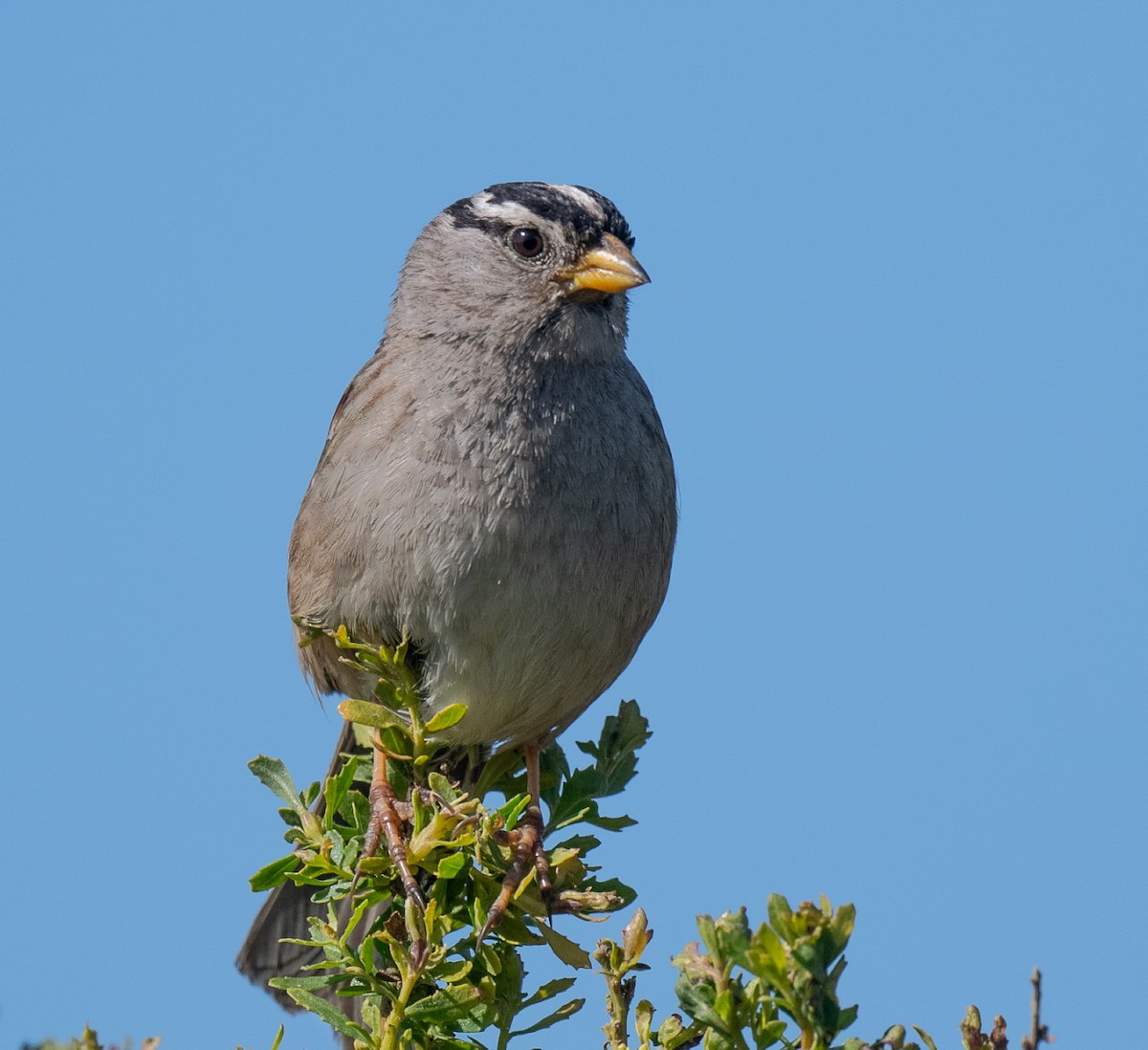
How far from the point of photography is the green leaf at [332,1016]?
2.97m

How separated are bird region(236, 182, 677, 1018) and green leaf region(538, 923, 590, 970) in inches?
27.1

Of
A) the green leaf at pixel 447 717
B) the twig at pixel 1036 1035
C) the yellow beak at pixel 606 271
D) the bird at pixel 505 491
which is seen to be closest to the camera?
the twig at pixel 1036 1035

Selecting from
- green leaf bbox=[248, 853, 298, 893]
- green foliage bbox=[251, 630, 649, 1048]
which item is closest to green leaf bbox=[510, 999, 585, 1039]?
green foliage bbox=[251, 630, 649, 1048]

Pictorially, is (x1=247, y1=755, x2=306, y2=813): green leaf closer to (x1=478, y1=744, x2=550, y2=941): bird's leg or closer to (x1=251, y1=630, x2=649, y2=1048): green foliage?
(x1=251, y1=630, x2=649, y2=1048): green foliage

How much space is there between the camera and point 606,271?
4.47m

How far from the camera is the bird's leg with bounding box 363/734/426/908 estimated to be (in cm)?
341

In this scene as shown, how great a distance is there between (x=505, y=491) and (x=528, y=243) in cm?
84

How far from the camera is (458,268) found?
4.81 meters

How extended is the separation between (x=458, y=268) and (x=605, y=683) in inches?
53.1

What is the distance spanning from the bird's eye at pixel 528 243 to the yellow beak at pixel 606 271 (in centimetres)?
12

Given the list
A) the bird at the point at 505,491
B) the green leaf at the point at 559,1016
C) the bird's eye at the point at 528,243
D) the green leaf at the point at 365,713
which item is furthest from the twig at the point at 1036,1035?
the bird's eye at the point at 528,243

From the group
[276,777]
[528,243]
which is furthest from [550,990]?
[528,243]

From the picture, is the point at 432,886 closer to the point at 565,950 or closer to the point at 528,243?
the point at 565,950

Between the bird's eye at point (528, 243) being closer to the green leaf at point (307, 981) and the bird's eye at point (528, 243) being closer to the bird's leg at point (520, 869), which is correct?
the bird's leg at point (520, 869)
